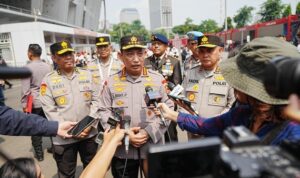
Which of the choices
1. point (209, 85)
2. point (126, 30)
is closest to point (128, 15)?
point (126, 30)

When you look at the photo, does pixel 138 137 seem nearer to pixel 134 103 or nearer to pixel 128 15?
pixel 134 103

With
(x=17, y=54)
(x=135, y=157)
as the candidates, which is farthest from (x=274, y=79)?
(x=17, y=54)

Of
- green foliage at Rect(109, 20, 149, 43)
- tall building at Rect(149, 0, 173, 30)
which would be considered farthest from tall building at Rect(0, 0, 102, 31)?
tall building at Rect(149, 0, 173, 30)

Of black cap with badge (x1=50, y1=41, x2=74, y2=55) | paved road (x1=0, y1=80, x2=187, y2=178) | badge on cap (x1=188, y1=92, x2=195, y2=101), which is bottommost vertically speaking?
paved road (x1=0, y1=80, x2=187, y2=178)

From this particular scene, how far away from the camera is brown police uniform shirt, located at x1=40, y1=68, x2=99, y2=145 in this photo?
9.80ft

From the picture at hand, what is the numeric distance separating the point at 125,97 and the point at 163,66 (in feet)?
6.50

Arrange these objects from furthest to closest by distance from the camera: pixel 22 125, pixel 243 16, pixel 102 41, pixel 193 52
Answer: pixel 243 16
pixel 193 52
pixel 102 41
pixel 22 125

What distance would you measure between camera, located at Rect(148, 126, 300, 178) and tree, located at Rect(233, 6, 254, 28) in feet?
214

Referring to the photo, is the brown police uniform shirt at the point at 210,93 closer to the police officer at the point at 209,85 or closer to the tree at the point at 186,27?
the police officer at the point at 209,85

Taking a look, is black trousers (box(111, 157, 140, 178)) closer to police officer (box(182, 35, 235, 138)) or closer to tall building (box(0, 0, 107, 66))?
police officer (box(182, 35, 235, 138))

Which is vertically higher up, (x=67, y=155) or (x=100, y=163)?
(x=100, y=163)

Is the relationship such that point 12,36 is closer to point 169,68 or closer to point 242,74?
point 169,68

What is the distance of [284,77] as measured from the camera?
613 mm

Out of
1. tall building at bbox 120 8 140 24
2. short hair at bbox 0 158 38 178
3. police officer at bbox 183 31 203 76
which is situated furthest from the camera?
tall building at bbox 120 8 140 24
